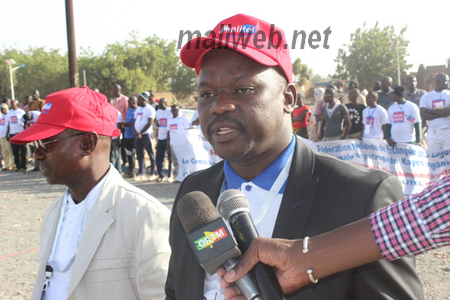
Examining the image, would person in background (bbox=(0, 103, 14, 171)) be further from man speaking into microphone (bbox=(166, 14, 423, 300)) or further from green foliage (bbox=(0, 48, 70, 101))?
green foliage (bbox=(0, 48, 70, 101))

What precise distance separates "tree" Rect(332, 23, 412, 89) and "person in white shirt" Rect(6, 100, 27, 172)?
1875 inches

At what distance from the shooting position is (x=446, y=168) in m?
7.75

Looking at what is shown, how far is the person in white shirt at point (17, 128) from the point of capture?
1480 centimetres

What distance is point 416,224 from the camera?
108 cm

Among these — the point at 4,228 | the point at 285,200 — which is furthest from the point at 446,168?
the point at 4,228

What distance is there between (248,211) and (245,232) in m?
0.10

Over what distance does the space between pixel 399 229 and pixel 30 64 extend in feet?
232

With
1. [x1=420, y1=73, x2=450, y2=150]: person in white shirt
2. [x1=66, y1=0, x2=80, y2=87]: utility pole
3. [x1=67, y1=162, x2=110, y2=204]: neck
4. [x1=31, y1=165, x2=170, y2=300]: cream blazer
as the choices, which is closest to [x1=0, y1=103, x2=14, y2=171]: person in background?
[x1=66, y1=0, x2=80, y2=87]: utility pole

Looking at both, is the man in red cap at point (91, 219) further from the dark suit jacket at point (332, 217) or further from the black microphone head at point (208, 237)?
the black microphone head at point (208, 237)

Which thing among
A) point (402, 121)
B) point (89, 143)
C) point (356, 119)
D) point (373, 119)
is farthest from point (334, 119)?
point (89, 143)

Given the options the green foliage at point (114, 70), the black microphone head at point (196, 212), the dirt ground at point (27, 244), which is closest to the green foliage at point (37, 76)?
the green foliage at point (114, 70)

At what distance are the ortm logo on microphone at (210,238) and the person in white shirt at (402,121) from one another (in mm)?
7890

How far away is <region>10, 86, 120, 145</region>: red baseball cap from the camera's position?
8.71 ft

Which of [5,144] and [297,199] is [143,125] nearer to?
[5,144]
